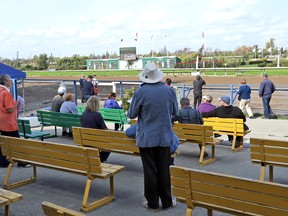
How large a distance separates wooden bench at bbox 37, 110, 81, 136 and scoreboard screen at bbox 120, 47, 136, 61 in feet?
212

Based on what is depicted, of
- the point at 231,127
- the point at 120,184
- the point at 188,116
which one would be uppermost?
the point at 188,116

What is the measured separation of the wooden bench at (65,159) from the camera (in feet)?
16.9

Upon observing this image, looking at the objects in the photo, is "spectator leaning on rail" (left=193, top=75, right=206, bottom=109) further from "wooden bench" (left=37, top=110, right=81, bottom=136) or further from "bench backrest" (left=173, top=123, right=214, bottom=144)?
"bench backrest" (left=173, top=123, right=214, bottom=144)

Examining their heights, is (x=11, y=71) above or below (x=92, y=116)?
above

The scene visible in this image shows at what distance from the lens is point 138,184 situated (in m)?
6.32

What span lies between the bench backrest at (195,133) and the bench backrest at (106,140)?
1.64m

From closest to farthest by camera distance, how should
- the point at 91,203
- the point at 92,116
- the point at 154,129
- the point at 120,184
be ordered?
the point at 154,129 < the point at 91,203 < the point at 120,184 < the point at 92,116

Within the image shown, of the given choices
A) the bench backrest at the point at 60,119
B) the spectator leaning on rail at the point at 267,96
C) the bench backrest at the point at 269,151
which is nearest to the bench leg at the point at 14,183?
the bench backrest at the point at 60,119

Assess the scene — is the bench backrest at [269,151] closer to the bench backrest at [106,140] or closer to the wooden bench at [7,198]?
the bench backrest at [106,140]

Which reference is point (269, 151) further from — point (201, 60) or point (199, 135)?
point (201, 60)

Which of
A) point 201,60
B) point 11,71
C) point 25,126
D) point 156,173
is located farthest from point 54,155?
point 201,60

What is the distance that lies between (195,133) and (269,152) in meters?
1.94

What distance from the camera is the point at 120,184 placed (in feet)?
20.8

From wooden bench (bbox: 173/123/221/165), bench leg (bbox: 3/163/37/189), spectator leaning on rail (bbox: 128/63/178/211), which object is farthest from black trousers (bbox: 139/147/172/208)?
wooden bench (bbox: 173/123/221/165)
